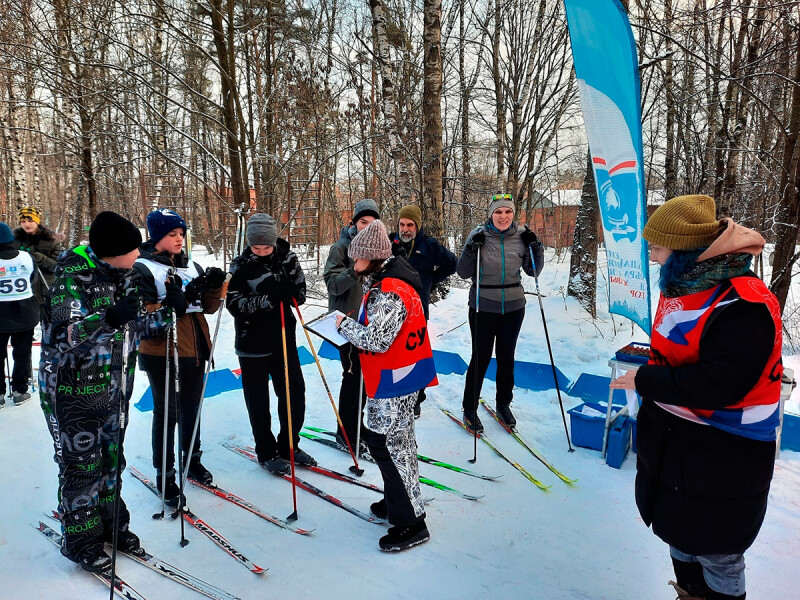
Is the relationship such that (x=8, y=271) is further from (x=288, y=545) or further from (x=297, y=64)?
(x=297, y=64)

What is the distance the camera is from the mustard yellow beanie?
171 centimetres

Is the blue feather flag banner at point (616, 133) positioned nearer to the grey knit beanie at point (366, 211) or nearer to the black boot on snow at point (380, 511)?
the grey knit beanie at point (366, 211)

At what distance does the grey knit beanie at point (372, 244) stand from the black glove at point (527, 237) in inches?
73.2

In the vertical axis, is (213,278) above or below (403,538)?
above

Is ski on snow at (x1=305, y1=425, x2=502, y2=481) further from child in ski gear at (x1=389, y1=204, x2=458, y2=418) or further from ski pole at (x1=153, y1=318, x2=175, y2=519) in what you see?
ski pole at (x1=153, y1=318, x2=175, y2=519)

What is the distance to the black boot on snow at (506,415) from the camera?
4.14 m

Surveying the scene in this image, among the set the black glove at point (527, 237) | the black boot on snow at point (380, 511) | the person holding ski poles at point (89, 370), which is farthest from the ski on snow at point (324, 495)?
the black glove at point (527, 237)

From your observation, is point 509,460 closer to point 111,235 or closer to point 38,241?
point 111,235

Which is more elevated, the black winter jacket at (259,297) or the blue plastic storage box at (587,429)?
the black winter jacket at (259,297)

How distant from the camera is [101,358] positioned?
235 cm

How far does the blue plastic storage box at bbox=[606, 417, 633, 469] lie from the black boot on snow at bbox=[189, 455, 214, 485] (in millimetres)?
2824

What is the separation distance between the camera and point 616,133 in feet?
12.9

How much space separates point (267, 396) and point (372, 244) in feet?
4.92

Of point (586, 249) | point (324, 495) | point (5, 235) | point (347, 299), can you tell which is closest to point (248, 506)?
point (324, 495)
